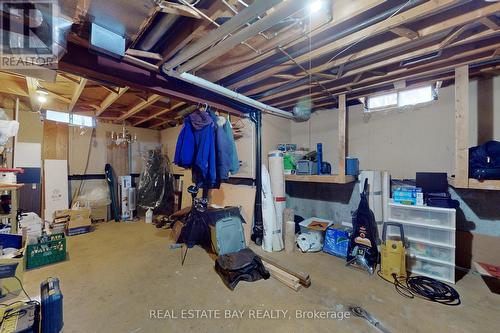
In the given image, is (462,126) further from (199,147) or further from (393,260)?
(199,147)

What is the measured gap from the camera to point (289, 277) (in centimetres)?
→ 223

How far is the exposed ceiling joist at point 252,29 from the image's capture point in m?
1.22

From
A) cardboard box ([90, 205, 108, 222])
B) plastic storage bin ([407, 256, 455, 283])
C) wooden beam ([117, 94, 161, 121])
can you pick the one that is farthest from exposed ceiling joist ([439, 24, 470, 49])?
cardboard box ([90, 205, 108, 222])

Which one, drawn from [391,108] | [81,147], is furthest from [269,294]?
[81,147]

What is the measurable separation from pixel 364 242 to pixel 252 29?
A: 104 inches

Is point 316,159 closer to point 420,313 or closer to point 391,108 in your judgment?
point 391,108

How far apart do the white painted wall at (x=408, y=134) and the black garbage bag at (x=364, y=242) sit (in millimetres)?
Result: 843

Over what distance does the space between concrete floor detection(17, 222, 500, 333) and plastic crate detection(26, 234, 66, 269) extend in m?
0.12

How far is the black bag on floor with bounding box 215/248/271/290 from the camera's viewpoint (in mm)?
2218

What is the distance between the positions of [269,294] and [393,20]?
2.52 metres

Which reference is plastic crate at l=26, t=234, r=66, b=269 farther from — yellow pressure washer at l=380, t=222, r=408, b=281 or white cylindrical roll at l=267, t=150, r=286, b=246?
yellow pressure washer at l=380, t=222, r=408, b=281

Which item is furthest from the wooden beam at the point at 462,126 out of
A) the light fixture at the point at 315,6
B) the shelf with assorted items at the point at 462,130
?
the light fixture at the point at 315,6

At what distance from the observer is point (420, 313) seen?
1.78 meters

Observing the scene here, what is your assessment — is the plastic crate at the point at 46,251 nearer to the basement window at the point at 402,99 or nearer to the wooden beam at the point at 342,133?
the wooden beam at the point at 342,133
